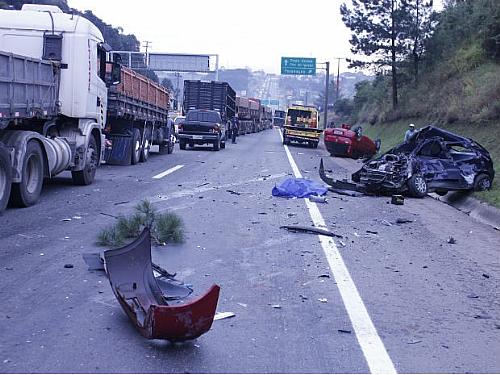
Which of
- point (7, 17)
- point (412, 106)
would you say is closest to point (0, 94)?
point (7, 17)

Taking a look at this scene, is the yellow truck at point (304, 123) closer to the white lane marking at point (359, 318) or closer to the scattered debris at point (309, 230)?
the scattered debris at point (309, 230)

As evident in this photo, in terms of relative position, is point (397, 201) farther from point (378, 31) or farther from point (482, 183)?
point (378, 31)

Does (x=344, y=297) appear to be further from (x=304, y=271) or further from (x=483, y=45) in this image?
(x=483, y=45)

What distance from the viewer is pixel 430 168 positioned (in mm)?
16312

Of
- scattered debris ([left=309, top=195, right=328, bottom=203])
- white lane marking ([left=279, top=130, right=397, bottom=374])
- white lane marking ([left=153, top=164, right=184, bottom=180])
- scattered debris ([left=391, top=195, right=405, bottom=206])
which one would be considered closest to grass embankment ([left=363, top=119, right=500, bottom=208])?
scattered debris ([left=391, top=195, right=405, bottom=206])

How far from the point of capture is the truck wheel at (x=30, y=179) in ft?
38.2

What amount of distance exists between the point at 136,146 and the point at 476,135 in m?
13.0

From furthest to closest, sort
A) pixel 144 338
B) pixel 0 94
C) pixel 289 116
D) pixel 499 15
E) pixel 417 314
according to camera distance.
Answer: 1. pixel 289 116
2. pixel 499 15
3. pixel 0 94
4. pixel 417 314
5. pixel 144 338

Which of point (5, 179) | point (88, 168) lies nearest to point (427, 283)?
point (5, 179)

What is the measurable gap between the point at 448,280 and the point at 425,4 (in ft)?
123

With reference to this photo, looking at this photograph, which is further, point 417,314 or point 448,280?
point 448,280

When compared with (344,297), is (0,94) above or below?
above

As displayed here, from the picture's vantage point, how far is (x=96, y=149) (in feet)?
53.3

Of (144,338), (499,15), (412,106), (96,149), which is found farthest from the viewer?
(412,106)
